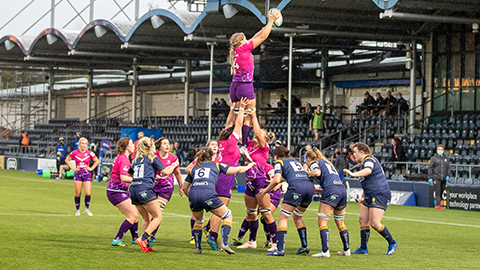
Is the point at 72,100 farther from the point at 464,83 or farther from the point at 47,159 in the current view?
the point at 464,83

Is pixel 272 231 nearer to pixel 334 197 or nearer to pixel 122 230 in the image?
pixel 334 197

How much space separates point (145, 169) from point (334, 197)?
2996 millimetres

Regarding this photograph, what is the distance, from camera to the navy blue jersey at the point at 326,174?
929cm

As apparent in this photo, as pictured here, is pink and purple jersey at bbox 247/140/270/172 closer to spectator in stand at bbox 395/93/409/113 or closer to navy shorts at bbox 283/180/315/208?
navy shorts at bbox 283/180/315/208

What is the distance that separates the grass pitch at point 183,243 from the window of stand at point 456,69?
10155mm

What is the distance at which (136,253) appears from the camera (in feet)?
29.3

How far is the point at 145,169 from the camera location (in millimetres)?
9281

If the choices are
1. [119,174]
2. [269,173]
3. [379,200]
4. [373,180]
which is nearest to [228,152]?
[269,173]

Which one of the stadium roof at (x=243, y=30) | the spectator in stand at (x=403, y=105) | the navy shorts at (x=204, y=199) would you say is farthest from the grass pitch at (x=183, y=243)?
the spectator in stand at (x=403, y=105)

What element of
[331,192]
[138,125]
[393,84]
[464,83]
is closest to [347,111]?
[393,84]

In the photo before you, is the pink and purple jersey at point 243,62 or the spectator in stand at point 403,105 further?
the spectator in stand at point 403,105

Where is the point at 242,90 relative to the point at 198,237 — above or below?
above

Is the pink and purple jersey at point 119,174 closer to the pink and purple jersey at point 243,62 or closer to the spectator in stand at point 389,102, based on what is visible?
the pink and purple jersey at point 243,62

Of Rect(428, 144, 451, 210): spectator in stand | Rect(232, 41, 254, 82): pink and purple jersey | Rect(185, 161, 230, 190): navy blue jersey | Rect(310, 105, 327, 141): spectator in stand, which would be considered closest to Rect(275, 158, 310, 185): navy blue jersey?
Rect(185, 161, 230, 190): navy blue jersey
